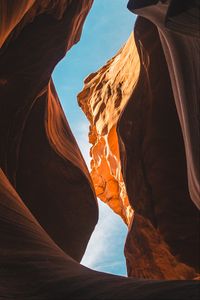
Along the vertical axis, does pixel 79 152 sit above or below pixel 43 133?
below

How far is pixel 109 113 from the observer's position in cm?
919

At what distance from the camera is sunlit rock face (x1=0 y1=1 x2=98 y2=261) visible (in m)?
6.71

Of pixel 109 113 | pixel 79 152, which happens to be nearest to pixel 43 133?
pixel 79 152

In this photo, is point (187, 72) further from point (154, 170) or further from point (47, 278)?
point (154, 170)

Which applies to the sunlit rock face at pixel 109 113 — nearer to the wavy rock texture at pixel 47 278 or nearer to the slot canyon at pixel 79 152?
the slot canyon at pixel 79 152

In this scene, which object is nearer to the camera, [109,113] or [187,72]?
[187,72]

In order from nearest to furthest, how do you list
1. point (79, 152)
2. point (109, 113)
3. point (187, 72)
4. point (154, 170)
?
point (187, 72) → point (154, 170) → point (79, 152) → point (109, 113)

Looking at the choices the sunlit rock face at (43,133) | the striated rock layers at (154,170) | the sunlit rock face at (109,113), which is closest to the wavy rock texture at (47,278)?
the sunlit rock face at (43,133)

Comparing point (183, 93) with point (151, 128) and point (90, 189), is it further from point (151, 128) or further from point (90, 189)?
point (90, 189)

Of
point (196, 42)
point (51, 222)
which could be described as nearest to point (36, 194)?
point (51, 222)

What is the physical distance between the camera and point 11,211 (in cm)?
443

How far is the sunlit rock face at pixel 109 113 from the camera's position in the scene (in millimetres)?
8617

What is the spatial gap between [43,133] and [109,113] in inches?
90.9

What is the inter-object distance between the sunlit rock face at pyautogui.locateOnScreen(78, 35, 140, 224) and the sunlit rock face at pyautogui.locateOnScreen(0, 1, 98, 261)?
135 centimetres
